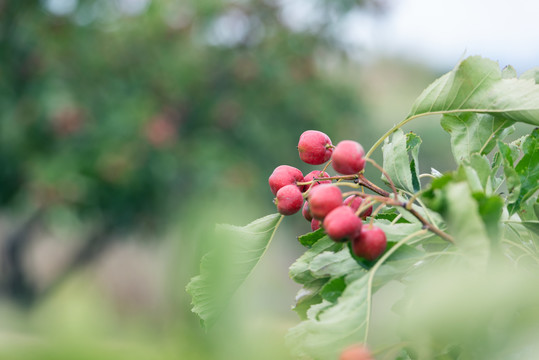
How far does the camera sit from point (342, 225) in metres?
0.48

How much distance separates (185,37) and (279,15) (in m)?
0.79

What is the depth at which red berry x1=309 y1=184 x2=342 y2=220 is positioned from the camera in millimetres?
505

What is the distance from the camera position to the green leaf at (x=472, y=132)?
600mm

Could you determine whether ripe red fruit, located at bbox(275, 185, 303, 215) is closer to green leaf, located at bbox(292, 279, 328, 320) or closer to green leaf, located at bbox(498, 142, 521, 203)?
green leaf, located at bbox(292, 279, 328, 320)

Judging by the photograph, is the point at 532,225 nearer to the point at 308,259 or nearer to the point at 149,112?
the point at 308,259

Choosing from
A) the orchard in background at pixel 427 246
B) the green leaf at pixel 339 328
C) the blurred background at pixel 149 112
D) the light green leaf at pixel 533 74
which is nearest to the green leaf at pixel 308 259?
the orchard in background at pixel 427 246

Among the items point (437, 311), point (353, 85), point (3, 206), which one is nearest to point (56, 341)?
point (437, 311)

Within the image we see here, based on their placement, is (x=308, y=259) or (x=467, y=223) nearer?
(x=467, y=223)

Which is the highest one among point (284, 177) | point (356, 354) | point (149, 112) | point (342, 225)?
point (149, 112)

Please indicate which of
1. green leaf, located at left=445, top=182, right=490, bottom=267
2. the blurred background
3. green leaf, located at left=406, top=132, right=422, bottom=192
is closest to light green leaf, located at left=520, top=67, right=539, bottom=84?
green leaf, located at left=406, top=132, right=422, bottom=192

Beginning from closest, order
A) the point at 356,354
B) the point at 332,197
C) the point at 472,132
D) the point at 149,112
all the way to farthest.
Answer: the point at 356,354 → the point at 332,197 → the point at 472,132 → the point at 149,112

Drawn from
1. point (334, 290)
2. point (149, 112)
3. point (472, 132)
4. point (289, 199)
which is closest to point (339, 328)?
point (334, 290)

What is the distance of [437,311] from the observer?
39 centimetres

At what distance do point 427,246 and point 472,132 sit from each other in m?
0.12
